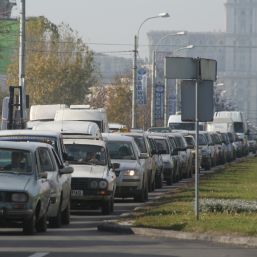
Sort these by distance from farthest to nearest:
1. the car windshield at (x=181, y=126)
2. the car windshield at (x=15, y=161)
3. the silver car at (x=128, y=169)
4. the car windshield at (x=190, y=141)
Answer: the car windshield at (x=181, y=126)
the car windshield at (x=190, y=141)
the silver car at (x=128, y=169)
the car windshield at (x=15, y=161)

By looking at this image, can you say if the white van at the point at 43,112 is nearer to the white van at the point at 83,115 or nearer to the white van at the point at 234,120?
the white van at the point at 83,115

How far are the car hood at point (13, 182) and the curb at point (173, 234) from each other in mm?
1894

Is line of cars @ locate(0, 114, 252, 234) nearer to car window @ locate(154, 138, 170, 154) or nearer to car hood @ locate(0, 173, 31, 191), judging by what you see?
car hood @ locate(0, 173, 31, 191)

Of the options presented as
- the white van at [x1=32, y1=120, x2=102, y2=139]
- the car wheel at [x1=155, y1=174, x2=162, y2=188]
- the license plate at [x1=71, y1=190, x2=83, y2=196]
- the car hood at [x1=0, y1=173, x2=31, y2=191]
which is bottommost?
the car wheel at [x1=155, y1=174, x2=162, y2=188]

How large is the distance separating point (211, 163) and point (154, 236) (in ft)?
131

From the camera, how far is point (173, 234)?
20.7m

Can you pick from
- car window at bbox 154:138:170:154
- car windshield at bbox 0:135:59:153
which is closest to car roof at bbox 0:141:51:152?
car windshield at bbox 0:135:59:153

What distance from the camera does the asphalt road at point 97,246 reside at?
57.1ft

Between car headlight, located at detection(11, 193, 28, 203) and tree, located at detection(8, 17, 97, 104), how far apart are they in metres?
63.8

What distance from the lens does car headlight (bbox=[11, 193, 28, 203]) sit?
20016 mm

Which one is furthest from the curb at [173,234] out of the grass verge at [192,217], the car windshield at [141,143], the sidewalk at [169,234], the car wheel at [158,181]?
the car wheel at [158,181]

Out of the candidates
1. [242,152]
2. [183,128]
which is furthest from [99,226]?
[242,152]

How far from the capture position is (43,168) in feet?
72.1

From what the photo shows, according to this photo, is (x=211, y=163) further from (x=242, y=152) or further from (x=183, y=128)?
(x=242, y=152)
